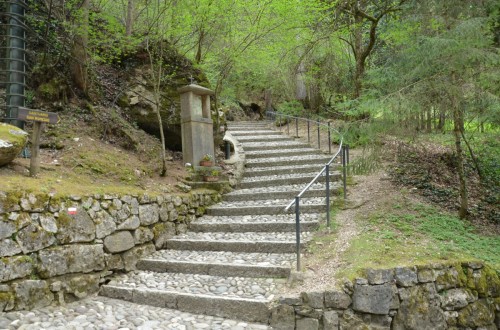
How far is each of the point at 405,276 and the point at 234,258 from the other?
7.05 ft

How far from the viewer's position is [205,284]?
448 centimetres

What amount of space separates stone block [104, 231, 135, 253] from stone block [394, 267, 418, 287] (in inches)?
137

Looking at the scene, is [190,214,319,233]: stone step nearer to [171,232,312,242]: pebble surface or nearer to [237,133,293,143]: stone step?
[171,232,312,242]: pebble surface

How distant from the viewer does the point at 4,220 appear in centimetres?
374

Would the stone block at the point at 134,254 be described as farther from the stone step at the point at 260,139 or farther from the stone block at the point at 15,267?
the stone step at the point at 260,139

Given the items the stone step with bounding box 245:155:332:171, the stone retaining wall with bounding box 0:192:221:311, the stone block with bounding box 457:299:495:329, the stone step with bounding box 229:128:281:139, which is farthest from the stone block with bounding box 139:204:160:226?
the stone step with bounding box 229:128:281:139

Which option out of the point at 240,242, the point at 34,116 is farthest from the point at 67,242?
the point at 240,242

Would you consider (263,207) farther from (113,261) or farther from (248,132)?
(248,132)

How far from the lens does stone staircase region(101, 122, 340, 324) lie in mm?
4109

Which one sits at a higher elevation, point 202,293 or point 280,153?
point 280,153

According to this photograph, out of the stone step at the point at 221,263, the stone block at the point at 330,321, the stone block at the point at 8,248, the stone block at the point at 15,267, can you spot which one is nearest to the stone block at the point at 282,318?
the stone block at the point at 330,321

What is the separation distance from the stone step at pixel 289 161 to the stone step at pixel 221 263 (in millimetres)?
4061

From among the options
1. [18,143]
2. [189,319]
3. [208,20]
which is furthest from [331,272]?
[208,20]

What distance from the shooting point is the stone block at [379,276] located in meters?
3.96
